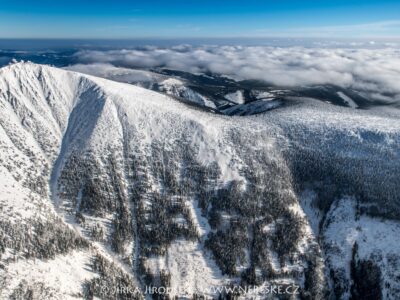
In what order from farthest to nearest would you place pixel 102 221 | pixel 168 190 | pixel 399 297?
1. pixel 168 190
2. pixel 102 221
3. pixel 399 297

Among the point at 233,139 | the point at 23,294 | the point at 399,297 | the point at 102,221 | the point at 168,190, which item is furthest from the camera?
the point at 233,139

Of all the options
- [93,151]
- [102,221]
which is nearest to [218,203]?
[102,221]

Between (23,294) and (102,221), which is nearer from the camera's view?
(23,294)

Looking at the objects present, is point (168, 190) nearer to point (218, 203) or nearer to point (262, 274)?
point (218, 203)

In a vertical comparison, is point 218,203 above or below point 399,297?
above

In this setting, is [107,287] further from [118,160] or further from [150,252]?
[118,160]

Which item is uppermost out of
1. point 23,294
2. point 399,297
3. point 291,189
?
point 291,189
